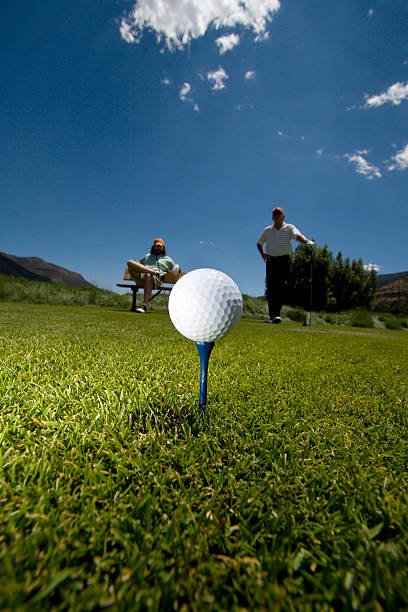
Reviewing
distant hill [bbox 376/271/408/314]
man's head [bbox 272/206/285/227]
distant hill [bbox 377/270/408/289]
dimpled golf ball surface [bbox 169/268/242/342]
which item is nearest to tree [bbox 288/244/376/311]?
distant hill [bbox 376/271/408/314]

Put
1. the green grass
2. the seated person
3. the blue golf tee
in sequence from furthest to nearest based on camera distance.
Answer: the seated person, the blue golf tee, the green grass

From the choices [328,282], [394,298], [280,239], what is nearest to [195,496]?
[280,239]

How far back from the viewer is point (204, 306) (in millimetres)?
1409

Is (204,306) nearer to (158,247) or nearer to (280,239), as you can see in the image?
(280,239)

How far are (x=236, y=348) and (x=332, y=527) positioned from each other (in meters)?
2.35

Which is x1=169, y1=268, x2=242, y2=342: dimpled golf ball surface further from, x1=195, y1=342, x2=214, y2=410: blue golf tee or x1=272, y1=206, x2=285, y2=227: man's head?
x1=272, y1=206, x2=285, y2=227: man's head

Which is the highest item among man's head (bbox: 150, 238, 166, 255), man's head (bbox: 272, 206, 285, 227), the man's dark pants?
man's head (bbox: 272, 206, 285, 227)

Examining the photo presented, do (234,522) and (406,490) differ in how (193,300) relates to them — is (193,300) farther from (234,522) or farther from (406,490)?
(406,490)

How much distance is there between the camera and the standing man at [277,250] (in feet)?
23.0

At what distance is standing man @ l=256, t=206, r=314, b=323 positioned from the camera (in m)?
7.00

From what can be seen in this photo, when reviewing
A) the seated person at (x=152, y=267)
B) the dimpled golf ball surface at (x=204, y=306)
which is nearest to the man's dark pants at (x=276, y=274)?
the seated person at (x=152, y=267)

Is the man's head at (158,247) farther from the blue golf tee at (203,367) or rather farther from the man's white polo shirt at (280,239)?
the blue golf tee at (203,367)

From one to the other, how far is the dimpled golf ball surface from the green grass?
0.40 m

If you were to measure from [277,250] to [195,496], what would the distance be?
6.77m
